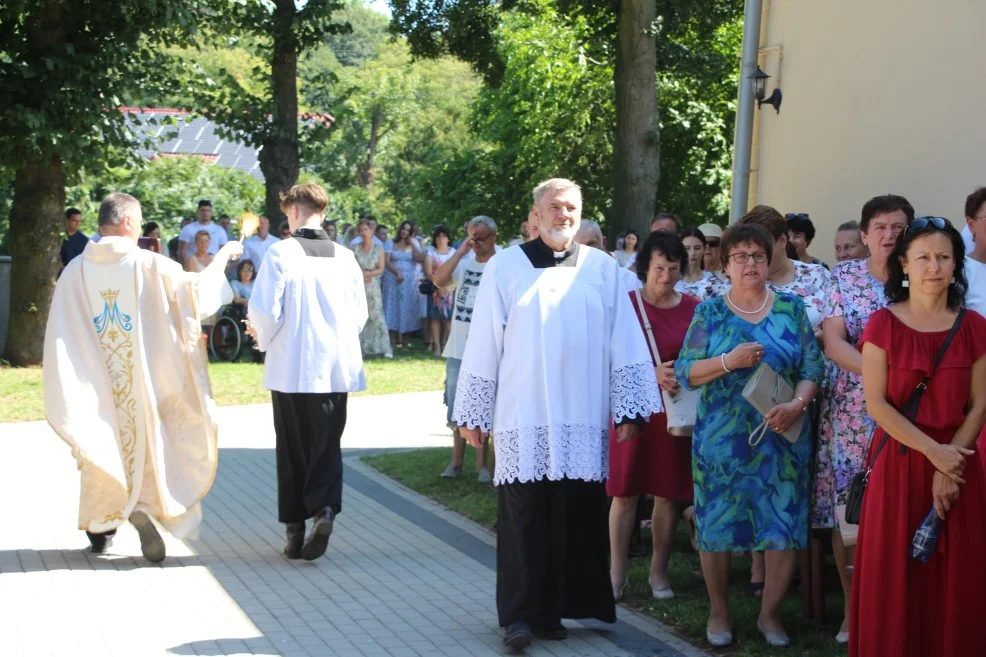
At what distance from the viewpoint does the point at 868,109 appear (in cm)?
1105

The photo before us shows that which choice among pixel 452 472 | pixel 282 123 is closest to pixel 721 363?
pixel 452 472

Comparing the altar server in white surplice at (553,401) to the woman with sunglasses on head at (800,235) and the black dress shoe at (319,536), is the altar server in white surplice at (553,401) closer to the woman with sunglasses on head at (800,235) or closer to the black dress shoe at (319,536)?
the black dress shoe at (319,536)

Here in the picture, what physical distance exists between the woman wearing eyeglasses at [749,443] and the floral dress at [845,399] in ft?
0.47

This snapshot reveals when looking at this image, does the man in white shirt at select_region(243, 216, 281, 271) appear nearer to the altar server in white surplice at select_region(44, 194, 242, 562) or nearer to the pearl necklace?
the altar server in white surplice at select_region(44, 194, 242, 562)

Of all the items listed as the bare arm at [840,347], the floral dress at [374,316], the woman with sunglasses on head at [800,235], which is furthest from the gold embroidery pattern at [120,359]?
the floral dress at [374,316]

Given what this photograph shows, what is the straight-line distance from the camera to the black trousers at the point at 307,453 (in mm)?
8445

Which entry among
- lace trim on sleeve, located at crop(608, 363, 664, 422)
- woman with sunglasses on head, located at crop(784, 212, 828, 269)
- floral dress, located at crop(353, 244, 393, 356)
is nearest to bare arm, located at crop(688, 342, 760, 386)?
lace trim on sleeve, located at crop(608, 363, 664, 422)

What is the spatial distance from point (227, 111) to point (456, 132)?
51.7m

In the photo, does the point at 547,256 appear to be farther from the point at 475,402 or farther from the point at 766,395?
the point at 766,395

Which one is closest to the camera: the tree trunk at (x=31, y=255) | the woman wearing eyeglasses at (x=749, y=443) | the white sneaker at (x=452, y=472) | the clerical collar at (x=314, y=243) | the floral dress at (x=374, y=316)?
the woman wearing eyeglasses at (x=749, y=443)

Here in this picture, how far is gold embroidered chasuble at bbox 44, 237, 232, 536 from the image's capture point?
8.28m

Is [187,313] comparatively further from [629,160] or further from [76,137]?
[629,160]

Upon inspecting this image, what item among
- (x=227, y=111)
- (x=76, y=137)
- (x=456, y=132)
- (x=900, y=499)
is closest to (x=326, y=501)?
(x=900, y=499)

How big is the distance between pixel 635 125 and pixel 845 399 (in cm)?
1435
